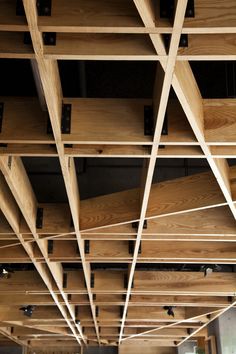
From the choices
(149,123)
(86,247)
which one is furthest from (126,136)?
(86,247)

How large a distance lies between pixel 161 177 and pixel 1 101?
203cm

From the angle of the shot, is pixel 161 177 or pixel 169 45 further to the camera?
pixel 161 177

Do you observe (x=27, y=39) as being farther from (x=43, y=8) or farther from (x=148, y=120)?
(x=148, y=120)

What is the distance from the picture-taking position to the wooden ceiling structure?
1.80 m

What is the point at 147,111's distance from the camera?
8.66 feet

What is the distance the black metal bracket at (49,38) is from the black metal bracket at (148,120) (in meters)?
0.83

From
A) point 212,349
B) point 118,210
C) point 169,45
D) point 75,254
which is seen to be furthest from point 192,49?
point 212,349

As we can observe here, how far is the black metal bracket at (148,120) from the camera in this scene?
2.61m

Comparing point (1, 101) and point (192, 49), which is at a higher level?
point (1, 101)

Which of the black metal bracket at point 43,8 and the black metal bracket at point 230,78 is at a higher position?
the black metal bracket at point 230,78

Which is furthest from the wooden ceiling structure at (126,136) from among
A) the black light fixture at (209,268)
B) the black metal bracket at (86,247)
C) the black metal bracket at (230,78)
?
the black light fixture at (209,268)

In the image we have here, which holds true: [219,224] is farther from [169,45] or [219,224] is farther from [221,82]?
[169,45]

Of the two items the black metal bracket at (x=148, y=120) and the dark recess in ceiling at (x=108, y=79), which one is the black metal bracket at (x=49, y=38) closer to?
the black metal bracket at (x=148, y=120)

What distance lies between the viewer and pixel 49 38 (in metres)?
1.95
